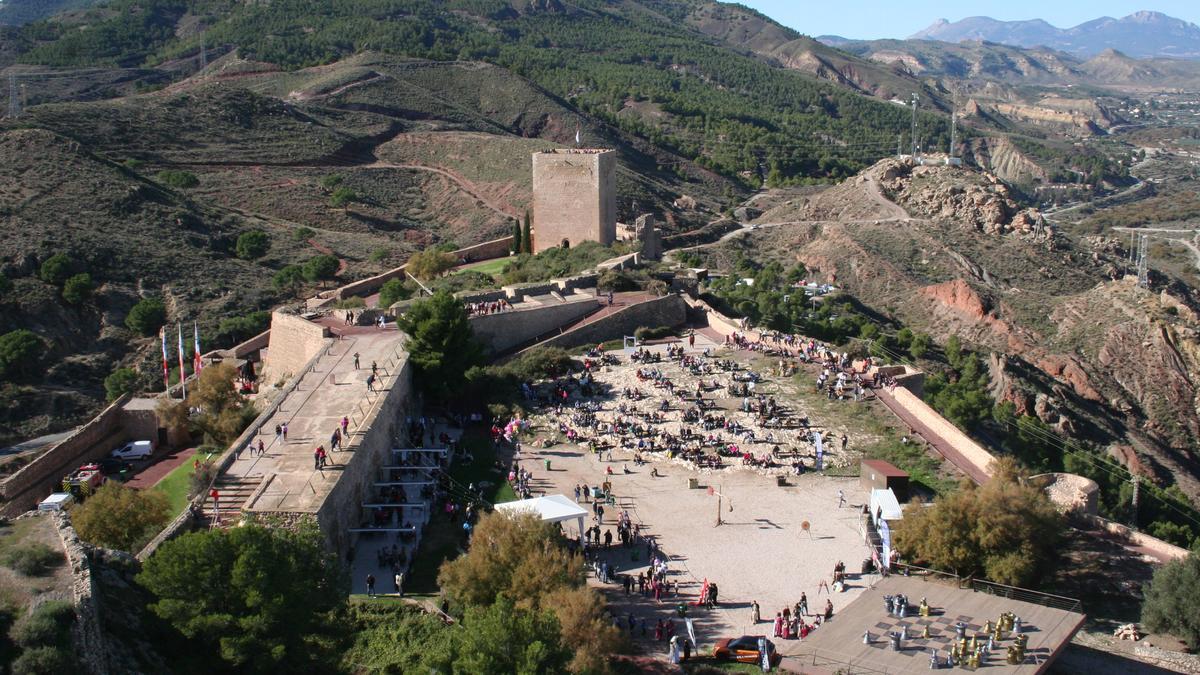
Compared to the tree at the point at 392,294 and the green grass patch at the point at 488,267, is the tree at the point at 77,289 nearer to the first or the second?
the tree at the point at 392,294

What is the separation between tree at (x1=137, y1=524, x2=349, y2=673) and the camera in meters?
14.4

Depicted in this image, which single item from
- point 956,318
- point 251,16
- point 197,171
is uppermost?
point 251,16

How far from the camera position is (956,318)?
45375 millimetres

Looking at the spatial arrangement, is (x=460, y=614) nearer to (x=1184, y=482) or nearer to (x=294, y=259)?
(x=1184, y=482)

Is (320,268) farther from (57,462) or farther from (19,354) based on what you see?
(57,462)

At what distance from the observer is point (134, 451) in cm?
2664

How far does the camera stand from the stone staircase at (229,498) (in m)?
18.2

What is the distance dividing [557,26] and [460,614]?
4885 inches

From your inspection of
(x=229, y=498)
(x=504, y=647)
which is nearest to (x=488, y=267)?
(x=229, y=498)

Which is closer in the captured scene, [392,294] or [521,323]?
[521,323]

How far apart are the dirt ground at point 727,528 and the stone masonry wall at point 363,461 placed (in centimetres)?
290

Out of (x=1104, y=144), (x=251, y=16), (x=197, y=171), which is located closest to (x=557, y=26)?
(x=251, y=16)

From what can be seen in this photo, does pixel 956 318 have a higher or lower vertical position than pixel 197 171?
lower

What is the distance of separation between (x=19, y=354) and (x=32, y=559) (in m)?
22.8
